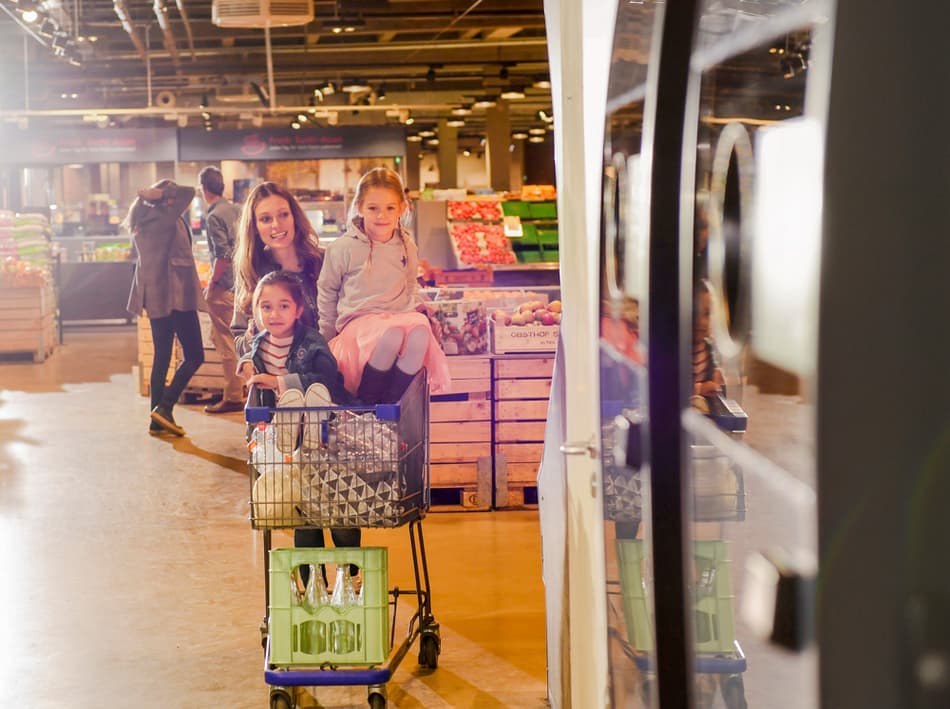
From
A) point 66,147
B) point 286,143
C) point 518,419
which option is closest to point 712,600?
point 518,419

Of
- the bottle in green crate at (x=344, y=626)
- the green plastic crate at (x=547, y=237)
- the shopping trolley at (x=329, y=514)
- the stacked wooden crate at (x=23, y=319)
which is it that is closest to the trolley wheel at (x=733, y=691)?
the shopping trolley at (x=329, y=514)

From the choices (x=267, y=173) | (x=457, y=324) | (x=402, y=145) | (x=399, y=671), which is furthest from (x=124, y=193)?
(x=399, y=671)

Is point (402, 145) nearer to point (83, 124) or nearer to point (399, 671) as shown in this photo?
point (83, 124)

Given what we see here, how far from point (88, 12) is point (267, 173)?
11.8ft

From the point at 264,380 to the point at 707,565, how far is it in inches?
81.3

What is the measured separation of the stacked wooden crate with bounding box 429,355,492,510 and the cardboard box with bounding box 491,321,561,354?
0.39 feet

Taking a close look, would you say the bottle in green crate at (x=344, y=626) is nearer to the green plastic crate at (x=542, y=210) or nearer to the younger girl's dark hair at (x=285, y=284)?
the younger girl's dark hair at (x=285, y=284)

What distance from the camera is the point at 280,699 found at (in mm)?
3855

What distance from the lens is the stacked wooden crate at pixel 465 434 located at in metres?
6.65

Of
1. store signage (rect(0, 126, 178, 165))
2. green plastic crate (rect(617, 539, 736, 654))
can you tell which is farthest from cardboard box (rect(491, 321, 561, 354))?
store signage (rect(0, 126, 178, 165))

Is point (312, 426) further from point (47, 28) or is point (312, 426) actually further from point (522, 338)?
point (47, 28)

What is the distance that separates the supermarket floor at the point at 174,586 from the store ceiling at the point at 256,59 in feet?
20.7

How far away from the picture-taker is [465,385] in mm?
6672

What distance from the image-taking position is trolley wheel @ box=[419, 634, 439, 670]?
4.32 meters
